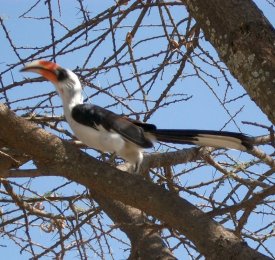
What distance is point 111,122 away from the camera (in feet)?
10.4

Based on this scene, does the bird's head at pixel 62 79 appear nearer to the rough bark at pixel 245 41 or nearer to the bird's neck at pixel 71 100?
the bird's neck at pixel 71 100

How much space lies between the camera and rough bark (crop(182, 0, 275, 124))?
1.84 meters

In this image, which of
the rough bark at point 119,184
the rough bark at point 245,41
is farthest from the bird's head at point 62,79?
the rough bark at point 245,41

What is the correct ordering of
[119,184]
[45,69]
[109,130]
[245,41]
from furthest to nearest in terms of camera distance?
[45,69] → [109,130] → [119,184] → [245,41]

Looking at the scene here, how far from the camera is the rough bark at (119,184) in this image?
6.81ft

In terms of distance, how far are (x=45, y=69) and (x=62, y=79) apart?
0.14 meters

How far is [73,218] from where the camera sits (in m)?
2.96

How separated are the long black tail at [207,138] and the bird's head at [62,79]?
586 mm

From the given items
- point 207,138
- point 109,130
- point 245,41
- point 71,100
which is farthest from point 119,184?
point 71,100

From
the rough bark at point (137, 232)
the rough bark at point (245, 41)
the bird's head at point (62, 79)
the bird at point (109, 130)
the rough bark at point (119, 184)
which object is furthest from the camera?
the bird's head at point (62, 79)

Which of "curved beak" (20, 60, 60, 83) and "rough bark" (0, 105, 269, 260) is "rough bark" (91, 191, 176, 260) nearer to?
"rough bark" (0, 105, 269, 260)

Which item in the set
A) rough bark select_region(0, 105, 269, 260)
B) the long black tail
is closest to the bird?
the long black tail

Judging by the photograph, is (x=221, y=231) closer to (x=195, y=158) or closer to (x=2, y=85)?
(x=195, y=158)

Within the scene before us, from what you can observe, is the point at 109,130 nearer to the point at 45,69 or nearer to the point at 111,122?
the point at 111,122
